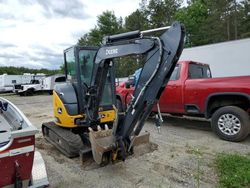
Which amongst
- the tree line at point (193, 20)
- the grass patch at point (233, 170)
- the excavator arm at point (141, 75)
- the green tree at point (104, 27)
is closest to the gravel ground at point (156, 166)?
the grass patch at point (233, 170)

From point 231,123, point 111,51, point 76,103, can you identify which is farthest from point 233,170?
point 76,103

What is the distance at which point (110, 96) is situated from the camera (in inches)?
233

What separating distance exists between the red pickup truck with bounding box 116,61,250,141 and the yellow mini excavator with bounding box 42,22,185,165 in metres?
1.56

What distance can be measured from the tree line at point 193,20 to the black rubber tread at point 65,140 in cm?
2004

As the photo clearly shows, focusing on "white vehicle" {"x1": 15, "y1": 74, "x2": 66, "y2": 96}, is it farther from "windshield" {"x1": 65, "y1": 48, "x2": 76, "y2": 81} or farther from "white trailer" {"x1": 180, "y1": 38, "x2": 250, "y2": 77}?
"windshield" {"x1": 65, "y1": 48, "x2": 76, "y2": 81}

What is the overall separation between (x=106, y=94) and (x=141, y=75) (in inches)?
72.5

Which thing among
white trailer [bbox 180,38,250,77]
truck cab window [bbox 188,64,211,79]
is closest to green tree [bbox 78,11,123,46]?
white trailer [bbox 180,38,250,77]

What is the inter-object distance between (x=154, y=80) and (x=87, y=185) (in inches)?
75.4

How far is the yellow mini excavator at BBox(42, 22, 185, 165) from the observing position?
12.7 feet

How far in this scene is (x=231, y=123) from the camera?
6062mm

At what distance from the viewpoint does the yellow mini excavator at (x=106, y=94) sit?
3.86 m

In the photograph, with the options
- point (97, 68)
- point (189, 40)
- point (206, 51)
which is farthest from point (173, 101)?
point (189, 40)

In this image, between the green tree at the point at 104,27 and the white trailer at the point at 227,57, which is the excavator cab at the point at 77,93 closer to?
the white trailer at the point at 227,57

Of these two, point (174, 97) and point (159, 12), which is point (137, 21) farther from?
point (174, 97)
